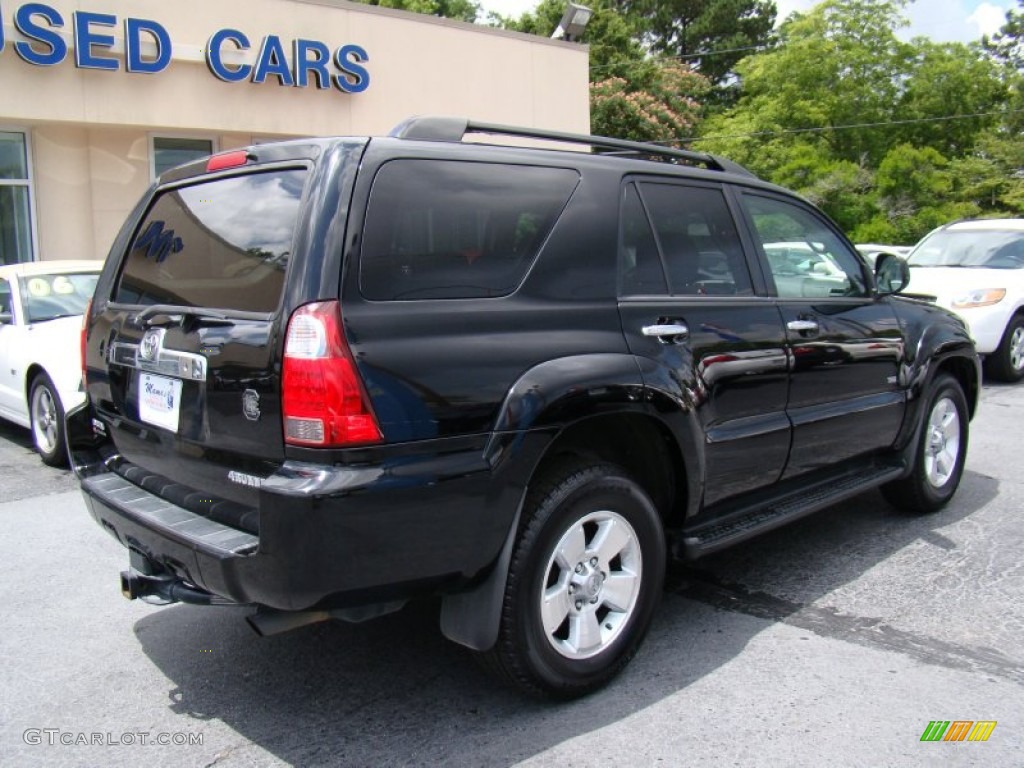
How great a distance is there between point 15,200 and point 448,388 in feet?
42.4

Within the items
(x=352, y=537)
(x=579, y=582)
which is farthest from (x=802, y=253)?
(x=352, y=537)

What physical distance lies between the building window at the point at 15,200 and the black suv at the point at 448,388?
36.6 ft

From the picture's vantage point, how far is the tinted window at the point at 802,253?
14.2 ft

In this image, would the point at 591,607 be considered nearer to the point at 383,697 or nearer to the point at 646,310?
the point at 383,697

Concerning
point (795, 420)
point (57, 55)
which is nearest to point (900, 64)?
point (57, 55)

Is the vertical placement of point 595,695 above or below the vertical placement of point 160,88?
below

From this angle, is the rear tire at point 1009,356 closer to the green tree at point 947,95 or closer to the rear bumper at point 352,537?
the rear bumper at point 352,537

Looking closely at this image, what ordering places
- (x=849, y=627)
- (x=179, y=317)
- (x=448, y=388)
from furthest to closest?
(x=849, y=627)
(x=179, y=317)
(x=448, y=388)

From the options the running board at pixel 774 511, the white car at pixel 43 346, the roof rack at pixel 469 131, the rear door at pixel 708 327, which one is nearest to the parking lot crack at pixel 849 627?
the running board at pixel 774 511

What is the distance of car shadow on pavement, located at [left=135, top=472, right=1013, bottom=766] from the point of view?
3059 millimetres

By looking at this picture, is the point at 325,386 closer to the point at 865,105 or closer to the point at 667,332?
the point at 667,332

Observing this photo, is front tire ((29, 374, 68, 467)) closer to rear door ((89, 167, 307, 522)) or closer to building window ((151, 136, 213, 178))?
rear door ((89, 167, 307, 522))

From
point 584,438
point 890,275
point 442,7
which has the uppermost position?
point 442,7

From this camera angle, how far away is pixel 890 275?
5.04 meters
